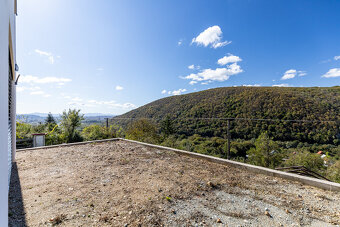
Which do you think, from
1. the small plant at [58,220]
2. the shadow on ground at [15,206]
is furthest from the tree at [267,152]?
the shadow on ground at [15,206]

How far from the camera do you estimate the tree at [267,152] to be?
8.28 meters

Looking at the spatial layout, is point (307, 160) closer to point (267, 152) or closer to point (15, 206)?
point (267, 152)

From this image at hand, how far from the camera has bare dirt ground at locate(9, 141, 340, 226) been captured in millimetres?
1357

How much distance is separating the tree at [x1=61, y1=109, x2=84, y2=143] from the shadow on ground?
3924 millimetres

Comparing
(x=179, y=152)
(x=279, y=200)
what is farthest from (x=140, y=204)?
(x=179, y=152)

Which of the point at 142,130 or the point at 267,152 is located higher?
the point at 142,130

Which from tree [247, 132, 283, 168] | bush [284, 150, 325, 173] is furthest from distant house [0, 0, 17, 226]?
tree [247, 132, 283, 168]

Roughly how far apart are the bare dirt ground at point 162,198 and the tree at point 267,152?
7066 mm

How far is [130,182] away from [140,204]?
24.3 inches

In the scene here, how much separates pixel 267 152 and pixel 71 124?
9669 millimetres

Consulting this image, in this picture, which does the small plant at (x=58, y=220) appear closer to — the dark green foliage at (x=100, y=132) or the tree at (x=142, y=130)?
the tree at (x=142, y=130)

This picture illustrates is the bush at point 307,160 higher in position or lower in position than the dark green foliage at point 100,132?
lower

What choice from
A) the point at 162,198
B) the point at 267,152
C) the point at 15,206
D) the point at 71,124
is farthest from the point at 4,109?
the point at 267,152

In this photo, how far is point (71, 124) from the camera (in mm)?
6055
